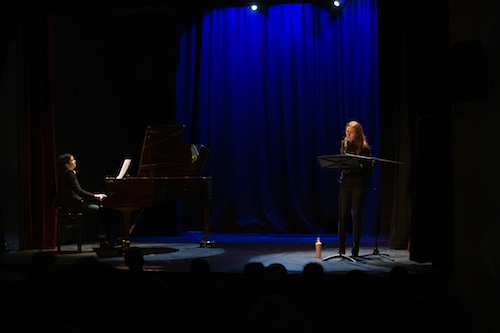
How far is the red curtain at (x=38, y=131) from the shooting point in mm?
6543

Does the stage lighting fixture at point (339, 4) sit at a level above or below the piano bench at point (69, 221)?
above

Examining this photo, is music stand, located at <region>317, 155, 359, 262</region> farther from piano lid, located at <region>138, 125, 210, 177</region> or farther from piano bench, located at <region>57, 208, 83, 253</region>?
piano bench, located at <region>57, 208, 83, 253</region>

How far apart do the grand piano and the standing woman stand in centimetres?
182

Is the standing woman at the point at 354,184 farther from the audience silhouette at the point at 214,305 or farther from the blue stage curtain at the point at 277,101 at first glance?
the blue stage curtain at the point at 277,101

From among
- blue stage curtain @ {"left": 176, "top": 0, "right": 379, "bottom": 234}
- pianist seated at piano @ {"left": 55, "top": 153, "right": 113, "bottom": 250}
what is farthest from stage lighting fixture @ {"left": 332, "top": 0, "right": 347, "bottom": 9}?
pianist seated at piano @ {"left": 55, "top": 153, "right": 113, "bottom": 250}

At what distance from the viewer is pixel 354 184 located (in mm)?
5176

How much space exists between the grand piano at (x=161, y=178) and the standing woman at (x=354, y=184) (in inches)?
71.7

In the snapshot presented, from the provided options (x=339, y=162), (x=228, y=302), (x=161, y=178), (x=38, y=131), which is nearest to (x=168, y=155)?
(x=161, y=178)

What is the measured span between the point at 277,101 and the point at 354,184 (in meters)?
3.58

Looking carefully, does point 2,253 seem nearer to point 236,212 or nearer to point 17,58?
point 17,58

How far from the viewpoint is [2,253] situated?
5.93 m

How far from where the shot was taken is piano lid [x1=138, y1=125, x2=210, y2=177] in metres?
6.03

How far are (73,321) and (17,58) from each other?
5.12 metres

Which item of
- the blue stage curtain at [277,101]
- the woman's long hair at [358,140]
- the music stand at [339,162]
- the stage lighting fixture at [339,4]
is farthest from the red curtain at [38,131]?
the stage lighting fixture at [339,4]
